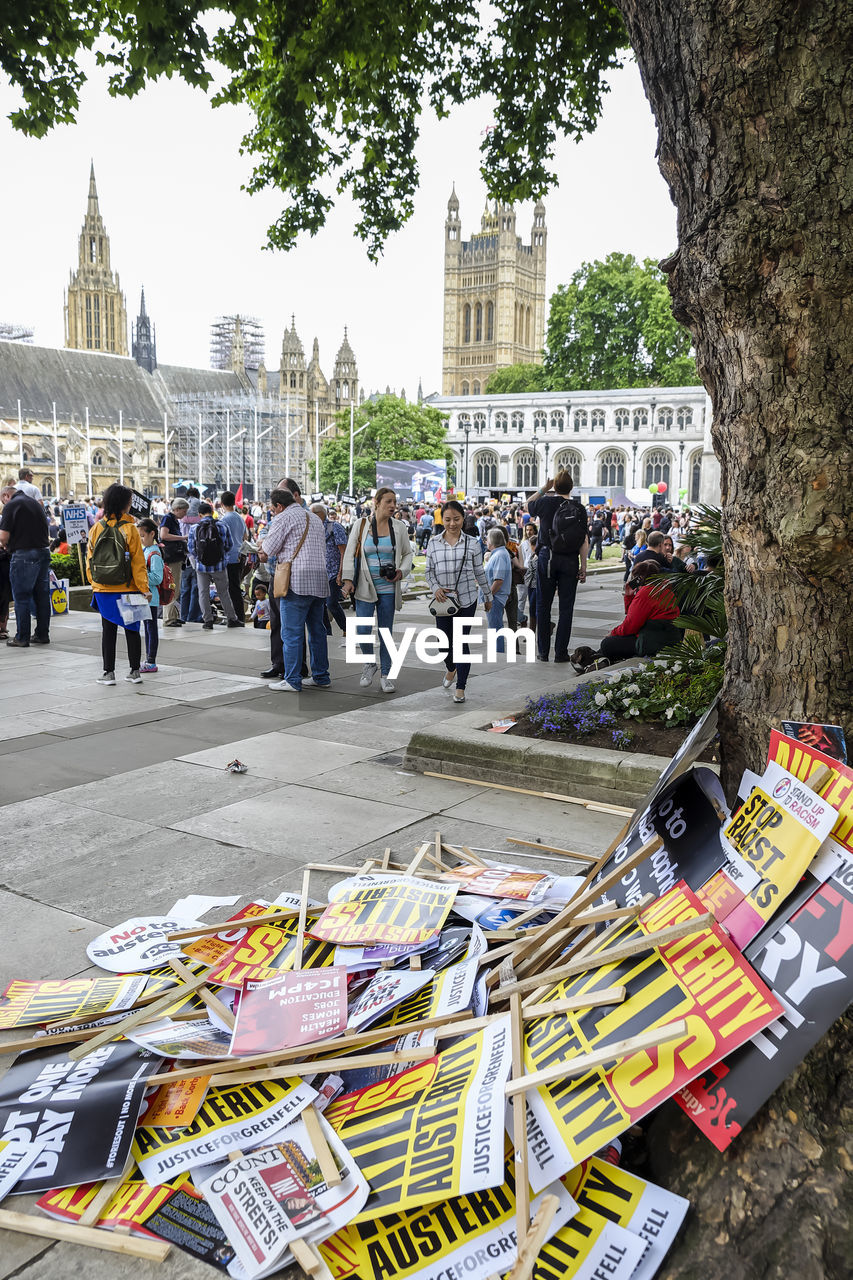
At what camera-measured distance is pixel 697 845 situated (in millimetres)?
2652

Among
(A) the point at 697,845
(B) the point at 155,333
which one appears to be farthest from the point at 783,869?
(B) the point at 155,333

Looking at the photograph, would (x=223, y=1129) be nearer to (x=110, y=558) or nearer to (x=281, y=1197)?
(x=281, y=1197)

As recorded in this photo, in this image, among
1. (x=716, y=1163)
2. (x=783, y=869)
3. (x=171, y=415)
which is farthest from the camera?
(x=171, y=415)

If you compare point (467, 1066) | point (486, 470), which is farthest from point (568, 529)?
point (486, 470)

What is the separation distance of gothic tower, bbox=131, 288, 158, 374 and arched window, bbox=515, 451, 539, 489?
38574 millimetres

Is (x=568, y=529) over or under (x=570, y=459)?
under

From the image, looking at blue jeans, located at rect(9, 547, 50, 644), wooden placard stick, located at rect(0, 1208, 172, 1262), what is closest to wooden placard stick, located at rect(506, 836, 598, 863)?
wooden placard stick, located at rect(0, 1208, 172, 1262)

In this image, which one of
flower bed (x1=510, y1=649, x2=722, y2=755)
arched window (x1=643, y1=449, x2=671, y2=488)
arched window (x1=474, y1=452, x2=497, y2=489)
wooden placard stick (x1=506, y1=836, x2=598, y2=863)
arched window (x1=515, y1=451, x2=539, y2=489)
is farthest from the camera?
arched window (x1=474, y1=452, x2=497, y2=489)

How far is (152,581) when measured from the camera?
10125 millimetres

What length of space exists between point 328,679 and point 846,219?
23.8ft

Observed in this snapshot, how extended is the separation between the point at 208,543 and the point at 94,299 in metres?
101

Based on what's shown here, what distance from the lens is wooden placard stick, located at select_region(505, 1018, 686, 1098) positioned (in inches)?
80.7

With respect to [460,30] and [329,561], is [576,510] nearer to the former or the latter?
[329,561]

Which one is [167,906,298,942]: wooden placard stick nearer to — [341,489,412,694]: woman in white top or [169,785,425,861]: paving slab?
[169,785,425,861]: paving slab
